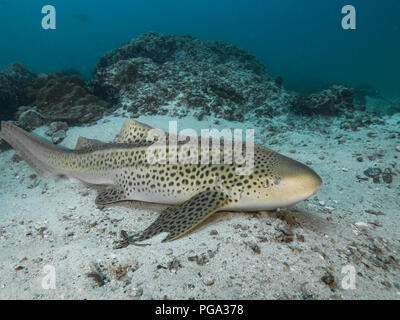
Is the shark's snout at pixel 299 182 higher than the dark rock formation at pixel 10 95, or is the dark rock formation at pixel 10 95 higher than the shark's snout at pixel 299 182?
the dark rock formation at pixel 10 95

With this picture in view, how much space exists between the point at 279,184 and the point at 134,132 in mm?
2817

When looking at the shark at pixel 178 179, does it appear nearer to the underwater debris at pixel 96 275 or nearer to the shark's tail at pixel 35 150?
the shark's tail at pixel 35 150

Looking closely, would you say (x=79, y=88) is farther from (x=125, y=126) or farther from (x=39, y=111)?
(x=125, y=126)

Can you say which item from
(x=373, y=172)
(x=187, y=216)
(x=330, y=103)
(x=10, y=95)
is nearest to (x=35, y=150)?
(x=187, y=216)

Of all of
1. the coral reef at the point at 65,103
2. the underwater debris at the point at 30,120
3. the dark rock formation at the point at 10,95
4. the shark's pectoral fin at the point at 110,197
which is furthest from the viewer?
the dark rock formation at the point at 10,95

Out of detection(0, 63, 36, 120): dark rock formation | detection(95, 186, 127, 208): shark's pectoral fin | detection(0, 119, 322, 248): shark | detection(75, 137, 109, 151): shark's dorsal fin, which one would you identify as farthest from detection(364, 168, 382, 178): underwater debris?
detection(0, 63, 36, 120): dark rock formation

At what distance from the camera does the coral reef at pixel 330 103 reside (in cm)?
1070

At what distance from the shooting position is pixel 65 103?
895 centimetres

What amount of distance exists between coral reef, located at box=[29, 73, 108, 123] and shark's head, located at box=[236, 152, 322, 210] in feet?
24.6

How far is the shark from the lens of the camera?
308cm

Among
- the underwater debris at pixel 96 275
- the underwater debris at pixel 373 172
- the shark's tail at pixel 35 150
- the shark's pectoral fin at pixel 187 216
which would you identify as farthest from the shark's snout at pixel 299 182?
the shark's tail at pixel 35 150

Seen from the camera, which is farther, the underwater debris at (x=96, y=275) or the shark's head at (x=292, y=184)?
the shark's head at (x=292, y=184)

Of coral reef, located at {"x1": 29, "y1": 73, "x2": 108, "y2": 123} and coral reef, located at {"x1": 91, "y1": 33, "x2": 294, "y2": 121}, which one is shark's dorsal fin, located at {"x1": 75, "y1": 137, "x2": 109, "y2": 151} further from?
coral reef, located at {"x1": 91, "y1": 33, "x2": 294, "y2": 121}
